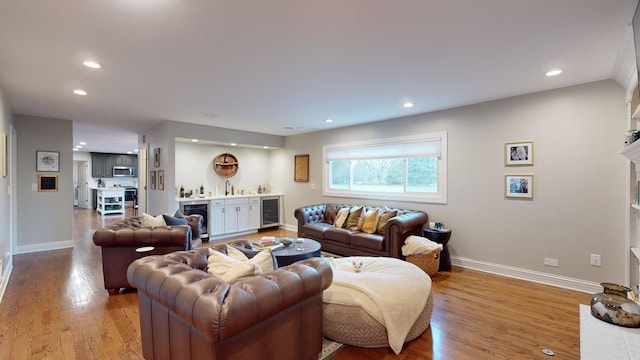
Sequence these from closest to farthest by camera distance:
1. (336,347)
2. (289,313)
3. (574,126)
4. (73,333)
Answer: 1. (289,313)
2. (336,347)
3. (73,333)
4. (574,126)

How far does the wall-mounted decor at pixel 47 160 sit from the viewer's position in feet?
16.8

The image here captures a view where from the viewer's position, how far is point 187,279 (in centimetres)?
164

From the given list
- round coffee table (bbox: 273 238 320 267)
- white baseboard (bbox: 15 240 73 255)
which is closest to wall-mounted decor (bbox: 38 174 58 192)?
white baseboard (bbox: 15 240 73 255)

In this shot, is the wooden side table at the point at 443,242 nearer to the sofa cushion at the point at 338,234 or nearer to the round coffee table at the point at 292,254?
the sofa cushion at the point at 338,234

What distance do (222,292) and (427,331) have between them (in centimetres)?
197

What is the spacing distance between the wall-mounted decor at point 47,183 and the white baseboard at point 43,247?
3.23 ft

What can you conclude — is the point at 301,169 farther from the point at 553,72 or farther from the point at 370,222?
the point at 553,72

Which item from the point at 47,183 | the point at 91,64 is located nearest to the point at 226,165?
the point at 47,183

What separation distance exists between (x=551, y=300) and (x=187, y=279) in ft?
12.1

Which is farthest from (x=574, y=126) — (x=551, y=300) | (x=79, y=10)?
(x=79, y=10)

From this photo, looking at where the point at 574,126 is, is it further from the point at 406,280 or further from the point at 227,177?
the point at 227,177

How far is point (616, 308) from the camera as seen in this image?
1.68 m

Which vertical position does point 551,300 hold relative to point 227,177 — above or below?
below

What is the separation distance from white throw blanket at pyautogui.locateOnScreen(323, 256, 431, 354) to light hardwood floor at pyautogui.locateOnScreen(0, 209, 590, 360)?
8.0 inches
